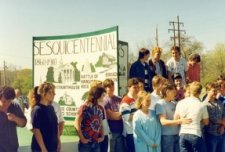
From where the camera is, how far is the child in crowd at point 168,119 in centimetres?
594

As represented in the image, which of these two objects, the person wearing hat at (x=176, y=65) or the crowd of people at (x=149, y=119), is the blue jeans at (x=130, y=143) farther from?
the person wearing hat at (x=176, y=65)

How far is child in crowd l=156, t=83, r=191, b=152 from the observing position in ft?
19.5

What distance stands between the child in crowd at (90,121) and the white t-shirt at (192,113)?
124 cm

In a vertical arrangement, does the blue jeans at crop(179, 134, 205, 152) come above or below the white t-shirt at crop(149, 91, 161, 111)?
below

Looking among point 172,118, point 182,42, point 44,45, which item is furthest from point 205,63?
point 172,118

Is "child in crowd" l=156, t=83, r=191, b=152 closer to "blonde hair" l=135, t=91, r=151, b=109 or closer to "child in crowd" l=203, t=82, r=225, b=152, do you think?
"blonde hair" l=135, t=91, r=151, b=109

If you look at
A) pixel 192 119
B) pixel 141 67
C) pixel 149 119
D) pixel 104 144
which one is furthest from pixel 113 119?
pixel 141 67

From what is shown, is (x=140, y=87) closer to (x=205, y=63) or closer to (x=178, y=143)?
(x=178, y=143)

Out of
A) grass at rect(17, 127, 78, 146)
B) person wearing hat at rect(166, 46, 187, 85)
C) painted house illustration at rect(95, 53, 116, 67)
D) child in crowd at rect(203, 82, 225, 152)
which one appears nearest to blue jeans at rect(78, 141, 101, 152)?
grass at rect(17, 127, 78, 146)

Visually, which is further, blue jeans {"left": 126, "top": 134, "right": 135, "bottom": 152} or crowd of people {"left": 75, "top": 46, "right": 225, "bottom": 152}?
blue jeans {"left": 126, "top": 134, "right": 135, "bottom": 152}

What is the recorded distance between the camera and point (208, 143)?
6.73m

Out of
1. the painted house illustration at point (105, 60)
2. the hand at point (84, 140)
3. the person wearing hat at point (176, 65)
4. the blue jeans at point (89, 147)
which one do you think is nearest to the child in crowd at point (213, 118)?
the person wearing hat at point (176, 65)

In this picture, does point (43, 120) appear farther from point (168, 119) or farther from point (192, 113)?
point (192, 113)

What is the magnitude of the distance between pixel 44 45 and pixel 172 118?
5025 mm
